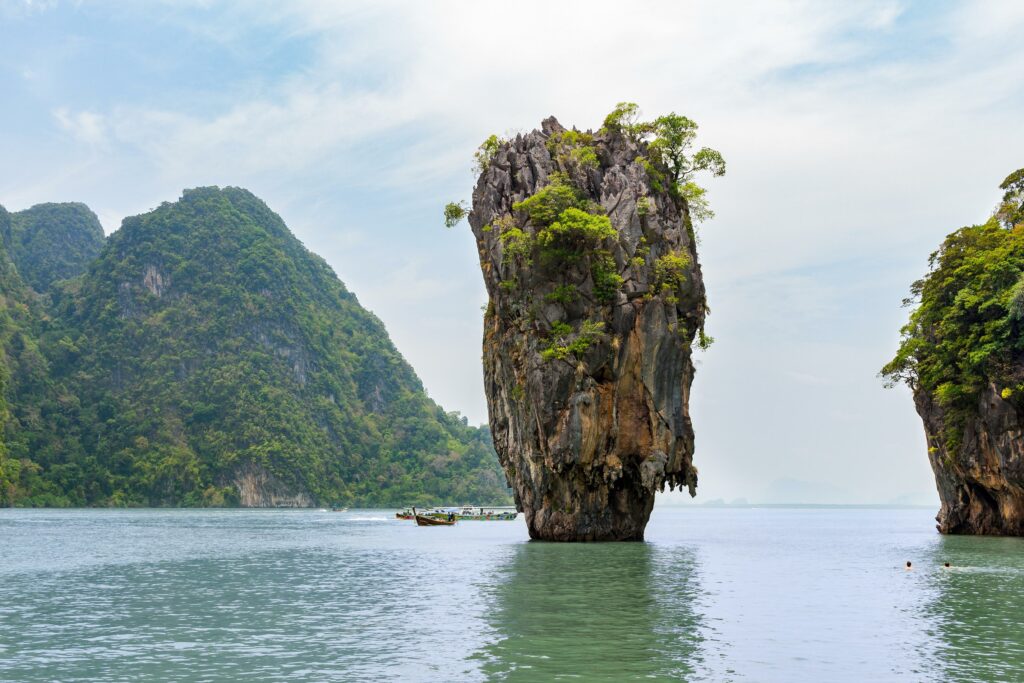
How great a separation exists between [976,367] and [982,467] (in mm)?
5287

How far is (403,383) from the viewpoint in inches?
7136

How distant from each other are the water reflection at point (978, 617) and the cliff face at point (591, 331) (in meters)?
13.1

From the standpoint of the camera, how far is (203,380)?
493 feet

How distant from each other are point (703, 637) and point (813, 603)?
6.80 meters

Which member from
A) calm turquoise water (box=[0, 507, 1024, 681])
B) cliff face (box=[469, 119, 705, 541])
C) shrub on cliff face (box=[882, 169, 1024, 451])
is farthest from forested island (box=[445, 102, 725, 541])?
shrub on cliff face (box=[882, 169, 1024, 451])

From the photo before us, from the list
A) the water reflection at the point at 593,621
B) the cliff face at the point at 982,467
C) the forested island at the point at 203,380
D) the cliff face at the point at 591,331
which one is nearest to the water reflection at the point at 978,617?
the water reflection at the point at 593,621

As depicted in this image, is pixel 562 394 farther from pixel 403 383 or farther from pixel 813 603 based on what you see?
pixel 403 383

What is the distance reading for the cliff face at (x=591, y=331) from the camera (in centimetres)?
4012

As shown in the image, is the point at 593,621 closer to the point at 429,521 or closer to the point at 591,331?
the point at 591,331

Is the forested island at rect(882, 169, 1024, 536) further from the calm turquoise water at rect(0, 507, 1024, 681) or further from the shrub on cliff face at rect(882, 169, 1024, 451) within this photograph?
the calm turquoise water at rect(0, 507, 1024, 681)

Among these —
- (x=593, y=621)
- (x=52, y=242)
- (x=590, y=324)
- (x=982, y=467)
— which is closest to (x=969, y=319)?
(x=982, y=467)

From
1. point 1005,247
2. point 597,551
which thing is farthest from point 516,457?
point 1005,247

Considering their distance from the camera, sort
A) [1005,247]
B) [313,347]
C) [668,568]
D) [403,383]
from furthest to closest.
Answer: [403,383]
[313,347]
[1005,247]
[668,568]

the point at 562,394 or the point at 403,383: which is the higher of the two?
the point at 403,383
